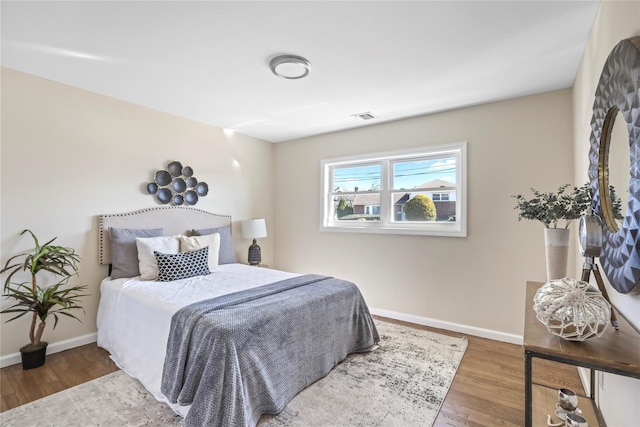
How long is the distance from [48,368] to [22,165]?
170 cm

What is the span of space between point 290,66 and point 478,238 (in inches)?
98.0

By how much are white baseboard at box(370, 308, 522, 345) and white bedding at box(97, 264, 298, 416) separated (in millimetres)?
1465

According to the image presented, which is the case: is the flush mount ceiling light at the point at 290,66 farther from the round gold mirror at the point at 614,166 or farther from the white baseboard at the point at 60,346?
the white baseboard at the point at 60,346

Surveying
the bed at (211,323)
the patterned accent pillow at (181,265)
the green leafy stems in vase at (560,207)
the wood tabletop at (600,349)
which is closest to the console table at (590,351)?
the wood tabletop at (600,349)

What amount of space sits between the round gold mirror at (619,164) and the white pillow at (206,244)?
324 centimetres

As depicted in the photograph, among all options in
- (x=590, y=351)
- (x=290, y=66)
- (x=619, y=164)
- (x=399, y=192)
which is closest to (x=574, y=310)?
(x=590, y=351)

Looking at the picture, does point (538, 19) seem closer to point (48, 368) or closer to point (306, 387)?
point (306, 387)

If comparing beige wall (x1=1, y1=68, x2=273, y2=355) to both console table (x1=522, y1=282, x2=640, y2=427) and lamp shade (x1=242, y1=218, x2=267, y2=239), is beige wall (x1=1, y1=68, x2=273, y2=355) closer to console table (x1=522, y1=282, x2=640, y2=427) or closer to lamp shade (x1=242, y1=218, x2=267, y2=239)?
lamp shade (x1=242, y1=218, x2=267, y2=239)

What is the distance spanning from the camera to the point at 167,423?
1832 millimetres

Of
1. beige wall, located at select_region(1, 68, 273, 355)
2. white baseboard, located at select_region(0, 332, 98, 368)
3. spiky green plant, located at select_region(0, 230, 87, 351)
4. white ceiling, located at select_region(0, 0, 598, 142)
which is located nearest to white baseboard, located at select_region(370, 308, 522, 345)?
white ceiling, located at select_region(0, 0, 598, 142)

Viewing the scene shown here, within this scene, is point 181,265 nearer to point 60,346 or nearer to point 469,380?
point 60,346

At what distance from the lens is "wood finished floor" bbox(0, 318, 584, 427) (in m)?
1.95

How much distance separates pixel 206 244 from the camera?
3.44 meters

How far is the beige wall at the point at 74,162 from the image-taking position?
258cm
